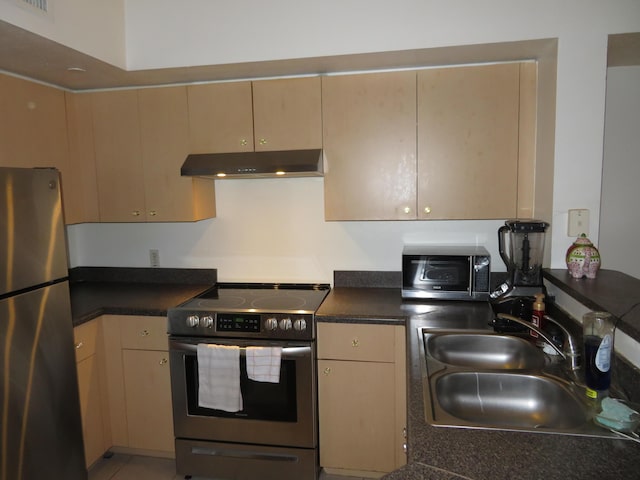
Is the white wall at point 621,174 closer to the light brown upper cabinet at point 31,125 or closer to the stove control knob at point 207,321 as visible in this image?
the stove control knob at point 207,321

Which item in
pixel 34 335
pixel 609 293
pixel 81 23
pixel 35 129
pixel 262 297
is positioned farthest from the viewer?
pixel 262 297

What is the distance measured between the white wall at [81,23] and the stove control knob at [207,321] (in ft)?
4.70

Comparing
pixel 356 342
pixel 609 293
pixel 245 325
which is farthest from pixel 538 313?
pixel 245 325

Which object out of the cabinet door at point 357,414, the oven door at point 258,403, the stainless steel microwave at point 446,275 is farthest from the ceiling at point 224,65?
the cabinet door at point 357,414

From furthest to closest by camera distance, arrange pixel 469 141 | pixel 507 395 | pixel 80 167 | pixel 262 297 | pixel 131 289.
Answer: pixel 131 289 < pixel 80 167 < pixel 262 297 < pixel 469 141 < pixel 507 395

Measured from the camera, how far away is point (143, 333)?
242 centimetres

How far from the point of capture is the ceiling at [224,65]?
6.76ft

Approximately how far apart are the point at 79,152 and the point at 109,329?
3.68 feet

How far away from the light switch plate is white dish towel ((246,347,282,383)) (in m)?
1.56

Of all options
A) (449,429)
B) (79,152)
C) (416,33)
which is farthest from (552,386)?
(79,152)

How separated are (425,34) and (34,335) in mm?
2218

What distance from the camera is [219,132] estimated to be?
2508mm

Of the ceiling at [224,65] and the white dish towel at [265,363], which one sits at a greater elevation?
the ceiling at [224,65]

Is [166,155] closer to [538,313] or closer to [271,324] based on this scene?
[271,324]
